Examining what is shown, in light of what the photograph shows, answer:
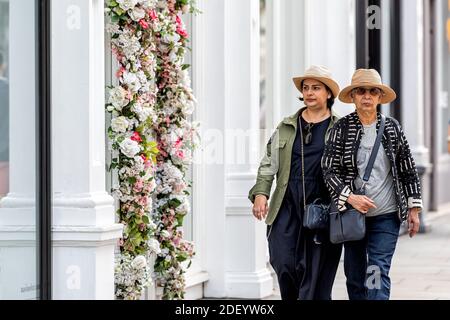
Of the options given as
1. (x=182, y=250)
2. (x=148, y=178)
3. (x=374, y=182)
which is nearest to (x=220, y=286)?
(x=182, y=250)

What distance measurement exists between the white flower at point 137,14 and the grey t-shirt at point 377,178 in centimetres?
161

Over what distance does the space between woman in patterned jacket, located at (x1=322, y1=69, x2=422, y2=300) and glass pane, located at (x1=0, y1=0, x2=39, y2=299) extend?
175cm

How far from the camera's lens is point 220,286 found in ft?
33.3

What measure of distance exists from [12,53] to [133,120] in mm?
1275

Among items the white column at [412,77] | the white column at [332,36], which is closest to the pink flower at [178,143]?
the white column at [332,36]

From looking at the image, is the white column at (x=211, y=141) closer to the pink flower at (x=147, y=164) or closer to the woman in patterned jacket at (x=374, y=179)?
the pink flower at (x=147, y=164)

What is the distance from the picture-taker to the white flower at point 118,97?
303 inches

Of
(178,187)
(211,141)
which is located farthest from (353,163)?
(211,141)

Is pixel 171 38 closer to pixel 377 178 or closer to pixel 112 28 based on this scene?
pixel 112 28

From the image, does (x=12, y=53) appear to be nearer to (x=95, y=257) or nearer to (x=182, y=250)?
(x=95, y=257)

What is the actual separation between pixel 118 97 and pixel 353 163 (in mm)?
1533

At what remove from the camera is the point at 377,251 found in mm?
7391

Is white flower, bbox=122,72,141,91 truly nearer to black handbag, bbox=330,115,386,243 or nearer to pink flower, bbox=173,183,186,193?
pink flower, bbox=173,183,186,193

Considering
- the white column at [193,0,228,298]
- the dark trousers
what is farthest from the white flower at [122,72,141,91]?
the white column at [193,0,228,298]
